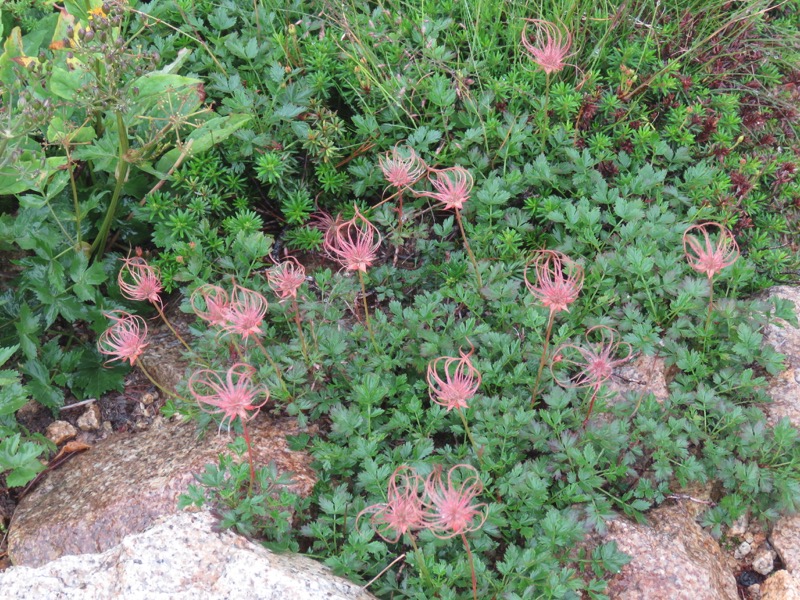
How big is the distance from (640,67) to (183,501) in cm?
331

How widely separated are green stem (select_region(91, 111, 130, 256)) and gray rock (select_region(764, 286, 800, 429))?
2.96m

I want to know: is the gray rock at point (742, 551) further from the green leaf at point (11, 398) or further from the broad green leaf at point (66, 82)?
the broad green leaf at point (66, 82)

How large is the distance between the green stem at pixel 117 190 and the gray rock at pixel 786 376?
2.96 meters

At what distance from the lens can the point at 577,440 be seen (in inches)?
117

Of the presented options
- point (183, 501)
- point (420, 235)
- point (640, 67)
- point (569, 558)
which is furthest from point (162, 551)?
point (640, 67)

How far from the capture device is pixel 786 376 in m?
3.35

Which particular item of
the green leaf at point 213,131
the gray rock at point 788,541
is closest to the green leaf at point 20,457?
the green leaf at point 213,131

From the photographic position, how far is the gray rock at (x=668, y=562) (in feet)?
8.91

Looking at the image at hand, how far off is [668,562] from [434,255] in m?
1.72

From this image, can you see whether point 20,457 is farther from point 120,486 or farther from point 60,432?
point 60,432

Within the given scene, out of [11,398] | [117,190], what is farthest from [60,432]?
[117,190]

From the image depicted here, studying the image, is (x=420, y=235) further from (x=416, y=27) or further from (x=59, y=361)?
(x=59, y=361)

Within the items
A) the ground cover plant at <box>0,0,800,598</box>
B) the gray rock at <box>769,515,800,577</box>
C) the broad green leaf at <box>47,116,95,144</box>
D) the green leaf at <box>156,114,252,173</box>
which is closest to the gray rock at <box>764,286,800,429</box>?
the ground cover plant at <box>0,0,800,598</box>

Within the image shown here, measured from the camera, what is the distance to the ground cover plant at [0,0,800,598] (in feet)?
9.08
